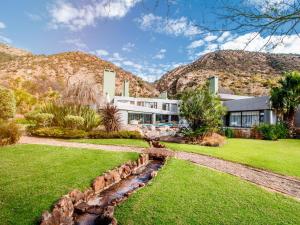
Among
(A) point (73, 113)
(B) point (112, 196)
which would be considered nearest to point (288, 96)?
(A) point (73, 113)

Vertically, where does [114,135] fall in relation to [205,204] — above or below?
above

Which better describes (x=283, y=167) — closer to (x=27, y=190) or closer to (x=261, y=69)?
(x=27, y=190)

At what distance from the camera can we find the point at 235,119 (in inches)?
1199

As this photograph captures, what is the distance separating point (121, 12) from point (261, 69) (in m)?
64.0

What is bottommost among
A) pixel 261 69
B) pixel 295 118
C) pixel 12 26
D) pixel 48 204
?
pixel 48 204

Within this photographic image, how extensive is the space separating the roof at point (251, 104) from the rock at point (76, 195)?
23.3 meters

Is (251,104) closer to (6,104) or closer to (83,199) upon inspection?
(6,104)

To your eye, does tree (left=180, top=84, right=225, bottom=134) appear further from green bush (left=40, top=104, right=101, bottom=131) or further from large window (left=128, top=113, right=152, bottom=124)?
large window (left=128, top=113, right=152, bottom=124)

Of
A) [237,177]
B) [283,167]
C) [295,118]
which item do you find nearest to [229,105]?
[295,118]

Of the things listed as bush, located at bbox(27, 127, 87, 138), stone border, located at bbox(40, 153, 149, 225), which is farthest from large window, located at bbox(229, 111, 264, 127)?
stone border, located at bbox(40, 153, 149, 225)

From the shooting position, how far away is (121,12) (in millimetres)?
3340

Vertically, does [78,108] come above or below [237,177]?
above

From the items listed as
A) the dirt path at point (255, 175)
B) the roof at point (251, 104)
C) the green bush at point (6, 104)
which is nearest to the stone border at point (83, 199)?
the dirt path at point (255, 175)

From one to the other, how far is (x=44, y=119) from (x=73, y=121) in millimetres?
2179
